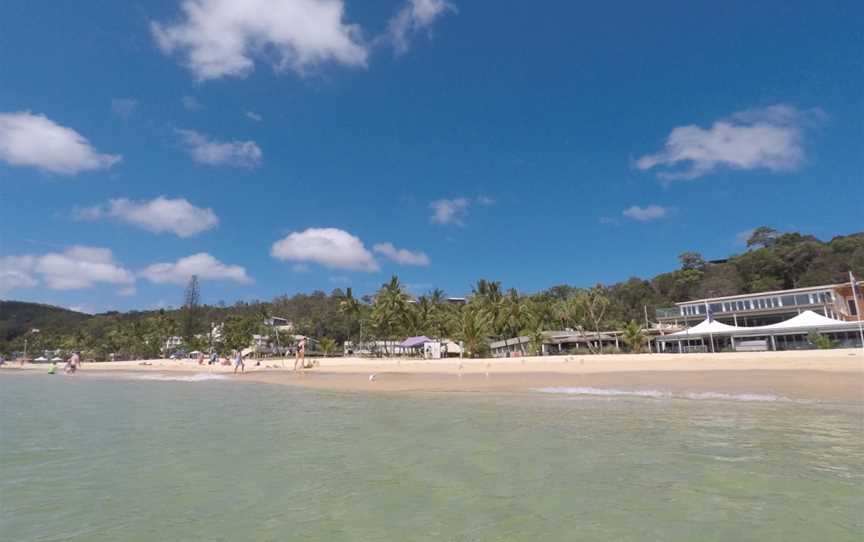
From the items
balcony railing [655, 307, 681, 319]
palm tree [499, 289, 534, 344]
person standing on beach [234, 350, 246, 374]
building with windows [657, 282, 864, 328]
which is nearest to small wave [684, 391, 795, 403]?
building with windows [657, 282, 864, 328]

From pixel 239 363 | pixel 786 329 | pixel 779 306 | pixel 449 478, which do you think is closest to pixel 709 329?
pixel 786 329

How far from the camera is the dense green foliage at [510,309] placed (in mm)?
52625

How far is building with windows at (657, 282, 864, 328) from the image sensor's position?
42406 mm

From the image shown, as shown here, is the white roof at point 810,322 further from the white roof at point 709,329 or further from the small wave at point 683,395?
the small wave at point 683,395

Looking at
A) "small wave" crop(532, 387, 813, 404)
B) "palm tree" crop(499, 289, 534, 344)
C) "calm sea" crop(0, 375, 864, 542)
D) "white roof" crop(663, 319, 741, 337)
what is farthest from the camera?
"palm tree" crop(499, 289, 534, 344)

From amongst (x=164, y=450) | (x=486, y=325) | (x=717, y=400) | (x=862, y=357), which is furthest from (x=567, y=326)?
(x=164, y=450)

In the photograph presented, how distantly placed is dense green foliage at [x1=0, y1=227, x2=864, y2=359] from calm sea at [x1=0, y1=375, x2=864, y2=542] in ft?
103

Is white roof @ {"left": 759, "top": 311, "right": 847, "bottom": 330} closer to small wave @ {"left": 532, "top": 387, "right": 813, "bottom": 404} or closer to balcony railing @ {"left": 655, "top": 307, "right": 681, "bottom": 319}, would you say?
balcony railing @ {"left": 655, "top": 307, "right": 681, "bottom": 319}

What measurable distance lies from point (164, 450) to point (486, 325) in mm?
42088

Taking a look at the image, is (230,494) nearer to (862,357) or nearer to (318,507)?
(318,507)

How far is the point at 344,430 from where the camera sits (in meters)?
9.48

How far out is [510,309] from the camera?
51.6 metres

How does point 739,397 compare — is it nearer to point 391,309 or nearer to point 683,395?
point 683,395

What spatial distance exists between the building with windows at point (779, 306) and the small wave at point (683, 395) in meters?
29.4
